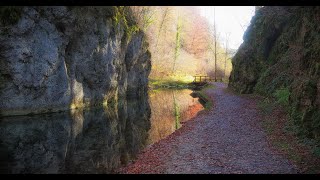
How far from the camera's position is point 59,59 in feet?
96.7

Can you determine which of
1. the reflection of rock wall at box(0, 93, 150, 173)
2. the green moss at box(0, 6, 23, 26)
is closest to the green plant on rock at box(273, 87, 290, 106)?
the reflection of rock wall at box(0, 93, 150, 173)

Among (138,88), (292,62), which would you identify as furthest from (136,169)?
(138,88)

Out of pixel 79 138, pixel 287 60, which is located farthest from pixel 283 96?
pixel 79 138

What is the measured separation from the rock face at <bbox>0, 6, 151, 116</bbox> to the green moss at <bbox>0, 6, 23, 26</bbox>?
30 centimetres

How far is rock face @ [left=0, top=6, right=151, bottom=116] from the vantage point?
26.5m

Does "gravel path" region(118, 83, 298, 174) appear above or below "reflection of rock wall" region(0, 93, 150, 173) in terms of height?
above

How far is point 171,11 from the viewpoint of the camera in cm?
7894

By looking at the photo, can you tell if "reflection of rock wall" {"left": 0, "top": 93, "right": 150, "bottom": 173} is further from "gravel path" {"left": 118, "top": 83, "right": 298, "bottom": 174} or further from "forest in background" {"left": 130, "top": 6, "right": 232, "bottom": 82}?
"forest in background" {"left": 130, "top": 6, "right": 232, "bottom": 82}

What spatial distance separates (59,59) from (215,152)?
1980 centimetres

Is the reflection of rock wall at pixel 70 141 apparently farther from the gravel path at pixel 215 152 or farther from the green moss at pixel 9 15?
the green moss at pixel 9 15

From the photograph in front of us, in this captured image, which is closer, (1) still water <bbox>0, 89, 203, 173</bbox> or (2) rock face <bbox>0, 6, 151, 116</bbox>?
(1) still water <bbox>0, 89, 203, 173</bbox>

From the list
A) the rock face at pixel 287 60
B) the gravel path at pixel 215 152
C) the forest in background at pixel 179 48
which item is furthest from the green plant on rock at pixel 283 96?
the forest in background at pixel 179 48

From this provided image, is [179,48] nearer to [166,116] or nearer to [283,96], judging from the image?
[166,116]
